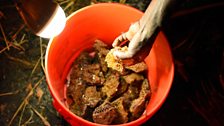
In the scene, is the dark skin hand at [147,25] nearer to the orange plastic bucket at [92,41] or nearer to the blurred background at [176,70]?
the orange plastic bucket at [92,41]

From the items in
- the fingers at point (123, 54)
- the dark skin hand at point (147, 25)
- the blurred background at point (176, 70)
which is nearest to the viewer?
the dark skin hand at point (147, 25)

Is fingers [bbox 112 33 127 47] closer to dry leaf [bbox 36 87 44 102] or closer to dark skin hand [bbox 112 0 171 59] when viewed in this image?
dark skin hand [bbox 112 0 171 59]

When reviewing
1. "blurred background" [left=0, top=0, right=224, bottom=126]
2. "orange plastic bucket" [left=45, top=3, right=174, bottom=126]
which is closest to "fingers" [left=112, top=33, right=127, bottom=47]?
"orange plastic bucket" [left=45, top=3, right=174, bottom=126]

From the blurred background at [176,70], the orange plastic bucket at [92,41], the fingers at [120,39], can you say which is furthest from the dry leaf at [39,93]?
the fingers at [120,39]

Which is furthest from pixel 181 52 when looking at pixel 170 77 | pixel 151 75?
pixel 170 77

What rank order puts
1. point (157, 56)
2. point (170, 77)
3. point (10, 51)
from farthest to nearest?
1. point (10, 51)
2. point (157, 56)
3. point (170, 77)

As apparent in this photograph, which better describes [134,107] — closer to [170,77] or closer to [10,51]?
[170,77]
